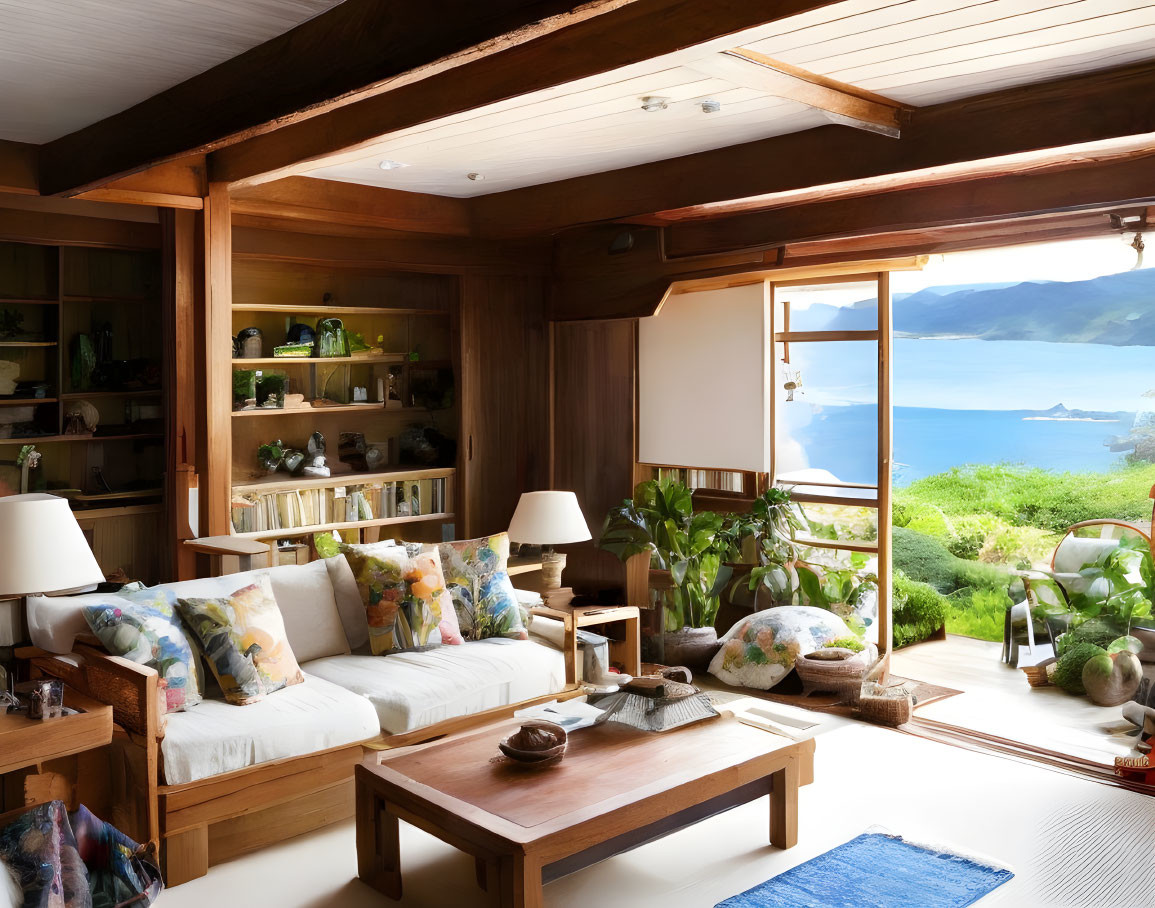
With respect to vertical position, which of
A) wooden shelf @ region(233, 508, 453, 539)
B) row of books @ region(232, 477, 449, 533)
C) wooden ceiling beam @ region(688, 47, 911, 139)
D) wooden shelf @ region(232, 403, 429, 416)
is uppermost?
wooden ceiling beam @ region(688, 47, 911, 139)

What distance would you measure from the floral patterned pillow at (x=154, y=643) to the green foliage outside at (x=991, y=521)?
Answer: 20.1 feet

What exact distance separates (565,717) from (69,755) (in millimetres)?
1694

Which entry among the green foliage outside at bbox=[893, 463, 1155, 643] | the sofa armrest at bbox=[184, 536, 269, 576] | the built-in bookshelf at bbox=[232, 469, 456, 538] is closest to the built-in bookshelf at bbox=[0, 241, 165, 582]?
the built-in bookshelf at bbox=[232, 469, 456, 538]

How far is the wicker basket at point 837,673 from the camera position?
5.46m

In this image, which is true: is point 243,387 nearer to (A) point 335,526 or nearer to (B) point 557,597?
(A) point 335,526

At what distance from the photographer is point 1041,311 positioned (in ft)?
29.1

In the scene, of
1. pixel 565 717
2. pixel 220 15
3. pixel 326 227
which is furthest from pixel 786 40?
pixel 326 227

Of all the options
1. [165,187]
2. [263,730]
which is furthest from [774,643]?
[165,187]

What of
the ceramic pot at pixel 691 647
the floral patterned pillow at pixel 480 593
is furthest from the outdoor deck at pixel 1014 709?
the floral patterned pillow at pixel 480 593

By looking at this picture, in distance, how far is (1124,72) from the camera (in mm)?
3520

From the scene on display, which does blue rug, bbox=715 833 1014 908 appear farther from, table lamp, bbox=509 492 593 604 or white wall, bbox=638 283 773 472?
white wall, bbox=638 283 773 472

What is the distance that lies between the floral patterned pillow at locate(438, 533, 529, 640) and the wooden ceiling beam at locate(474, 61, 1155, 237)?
191 cm

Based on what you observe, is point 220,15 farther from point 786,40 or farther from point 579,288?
point 579,288

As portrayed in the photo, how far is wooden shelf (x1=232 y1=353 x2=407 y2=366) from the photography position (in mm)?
6090
